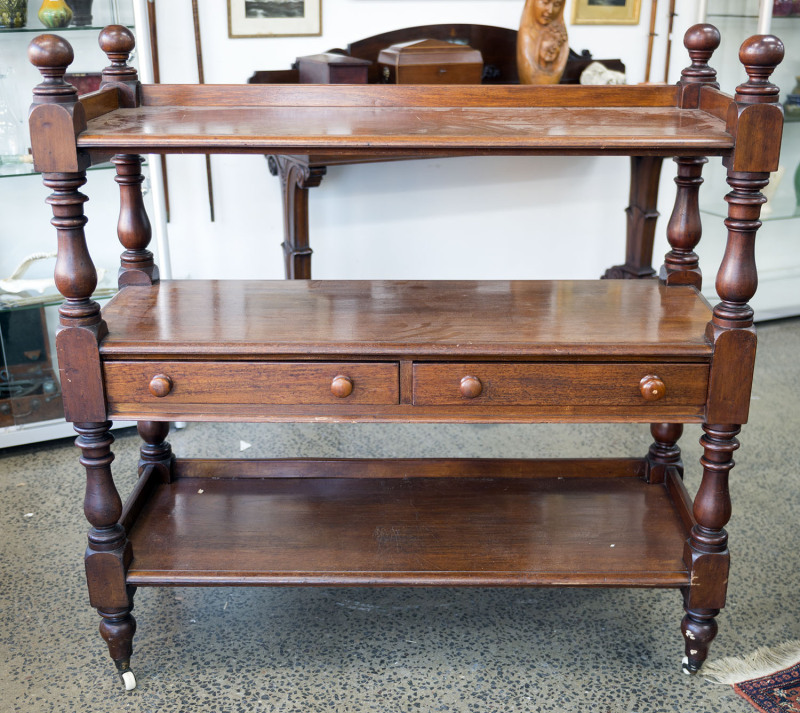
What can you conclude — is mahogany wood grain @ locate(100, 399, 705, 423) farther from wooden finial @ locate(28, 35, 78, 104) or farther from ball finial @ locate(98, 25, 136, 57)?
ball finial @ locate(98, 25, 136, 57)

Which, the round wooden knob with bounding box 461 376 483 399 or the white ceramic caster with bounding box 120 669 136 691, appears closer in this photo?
the round wooden knob with bounding box 461 376 483 399

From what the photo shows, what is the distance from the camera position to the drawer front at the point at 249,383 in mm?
2072

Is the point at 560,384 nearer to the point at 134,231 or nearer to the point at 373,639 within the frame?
the point at 373,639

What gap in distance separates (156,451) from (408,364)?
96 cm

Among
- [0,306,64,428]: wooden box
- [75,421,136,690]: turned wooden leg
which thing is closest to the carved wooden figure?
[0,306,64,428]: wooden box

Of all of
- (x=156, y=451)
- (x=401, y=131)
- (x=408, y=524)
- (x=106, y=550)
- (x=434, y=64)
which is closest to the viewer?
(x=401, y=131)

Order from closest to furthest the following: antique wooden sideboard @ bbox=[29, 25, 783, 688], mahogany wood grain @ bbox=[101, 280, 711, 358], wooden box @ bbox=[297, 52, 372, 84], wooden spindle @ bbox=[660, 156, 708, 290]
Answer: antique wooden sideboard @ bbox=[29, 25, 783, 688] < mahogany wood grain @ bbox=[101, 280, 711, 358] < wooden spindle @ bbox=[660, 156, 708, 290] < wooden box @ bbox=[297, 52, 372, 84]

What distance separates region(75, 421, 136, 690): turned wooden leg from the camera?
2.13 m

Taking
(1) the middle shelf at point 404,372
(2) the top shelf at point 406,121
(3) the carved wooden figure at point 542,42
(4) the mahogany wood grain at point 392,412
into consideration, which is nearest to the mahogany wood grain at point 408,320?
(1) the middle shelf at point 404,372

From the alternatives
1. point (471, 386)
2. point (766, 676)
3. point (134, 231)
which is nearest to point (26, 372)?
point (134, 231)

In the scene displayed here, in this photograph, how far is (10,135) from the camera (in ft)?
10.9

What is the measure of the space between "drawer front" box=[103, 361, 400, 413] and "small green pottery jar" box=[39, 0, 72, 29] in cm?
174

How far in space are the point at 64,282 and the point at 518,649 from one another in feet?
4.87

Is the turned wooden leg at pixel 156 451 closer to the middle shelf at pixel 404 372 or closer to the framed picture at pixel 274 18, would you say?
the middle shelf at pixel 404 372
